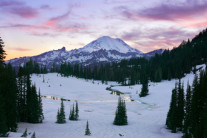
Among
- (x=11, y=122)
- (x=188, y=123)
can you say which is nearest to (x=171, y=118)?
(x=188, y=123)

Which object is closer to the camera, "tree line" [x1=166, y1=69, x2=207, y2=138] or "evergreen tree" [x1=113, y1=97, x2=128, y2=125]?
"tree line" [x1=166, y1=69, x2=207, y2=138]

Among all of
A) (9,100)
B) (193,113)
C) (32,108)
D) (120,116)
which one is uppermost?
(9,100)

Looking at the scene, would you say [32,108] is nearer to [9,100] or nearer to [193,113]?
[9,100]

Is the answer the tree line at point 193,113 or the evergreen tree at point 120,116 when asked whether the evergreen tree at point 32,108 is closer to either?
the evergreen tree at point 120,116

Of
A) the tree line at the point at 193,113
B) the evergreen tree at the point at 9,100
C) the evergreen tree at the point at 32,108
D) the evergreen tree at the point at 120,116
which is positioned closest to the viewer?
the tree line at the point at 193,113

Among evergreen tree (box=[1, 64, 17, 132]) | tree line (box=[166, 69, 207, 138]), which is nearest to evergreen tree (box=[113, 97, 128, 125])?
tree line (box=[166, 69, 207, 138])

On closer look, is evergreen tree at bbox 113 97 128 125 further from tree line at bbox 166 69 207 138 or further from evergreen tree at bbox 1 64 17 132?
evergreen tree at bbox 1 64 17 132

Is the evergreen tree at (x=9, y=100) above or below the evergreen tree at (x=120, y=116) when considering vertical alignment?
above

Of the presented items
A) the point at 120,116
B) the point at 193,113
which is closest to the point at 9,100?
the point at 120,116

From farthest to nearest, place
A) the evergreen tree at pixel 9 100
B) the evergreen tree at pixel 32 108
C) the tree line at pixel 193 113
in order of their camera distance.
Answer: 1. the evergreen tree at pixel 32 108
2. the evergreen tree at pixel 9 100
3. the tree line at pixel 193 113

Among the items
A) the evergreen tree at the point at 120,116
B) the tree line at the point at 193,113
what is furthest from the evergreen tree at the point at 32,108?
the tree line at the point at 193,113

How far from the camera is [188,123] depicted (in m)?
26.8

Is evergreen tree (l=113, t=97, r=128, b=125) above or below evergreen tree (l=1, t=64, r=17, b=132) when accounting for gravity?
below

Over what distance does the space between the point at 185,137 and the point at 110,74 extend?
14689 cm
